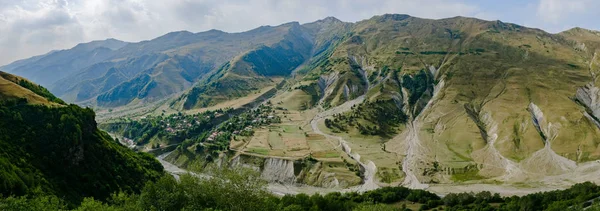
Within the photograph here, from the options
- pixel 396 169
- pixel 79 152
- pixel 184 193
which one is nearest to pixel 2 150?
pixel 79 152

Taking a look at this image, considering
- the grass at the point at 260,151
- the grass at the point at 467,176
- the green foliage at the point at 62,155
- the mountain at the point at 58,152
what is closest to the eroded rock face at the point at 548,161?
the grass at the point at 467,176

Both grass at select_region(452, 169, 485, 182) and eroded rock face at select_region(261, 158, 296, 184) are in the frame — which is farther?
eroded rock face at select_region(261, 158, 296, 184)

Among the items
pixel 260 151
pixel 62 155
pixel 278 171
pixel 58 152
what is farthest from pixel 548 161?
pixel 58 152

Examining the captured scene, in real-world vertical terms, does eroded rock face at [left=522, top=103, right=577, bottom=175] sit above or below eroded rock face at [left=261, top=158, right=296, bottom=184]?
above

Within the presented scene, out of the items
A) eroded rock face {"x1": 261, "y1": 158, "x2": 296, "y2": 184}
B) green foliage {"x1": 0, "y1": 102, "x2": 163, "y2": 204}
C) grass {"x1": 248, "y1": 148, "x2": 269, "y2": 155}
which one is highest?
green foliage {"x1": 0, "y1": 102, "x2": 163, "y2": 204}

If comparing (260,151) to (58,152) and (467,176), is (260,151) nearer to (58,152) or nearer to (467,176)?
(467,176)

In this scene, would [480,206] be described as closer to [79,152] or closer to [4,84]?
[79,152]

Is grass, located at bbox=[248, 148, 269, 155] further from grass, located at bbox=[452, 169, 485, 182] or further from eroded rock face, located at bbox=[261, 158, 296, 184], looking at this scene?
grass, located at bbox=[452, 169, 485, 182]

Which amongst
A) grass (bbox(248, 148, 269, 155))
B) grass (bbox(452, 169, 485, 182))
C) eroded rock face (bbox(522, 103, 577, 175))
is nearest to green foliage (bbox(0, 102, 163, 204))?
grass (bbox(248, 148, 269, 155))
